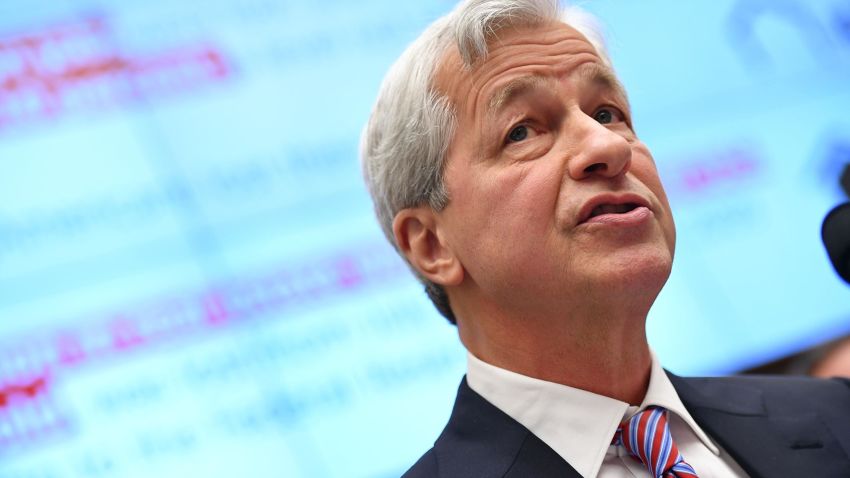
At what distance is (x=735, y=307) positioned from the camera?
9.56 feet

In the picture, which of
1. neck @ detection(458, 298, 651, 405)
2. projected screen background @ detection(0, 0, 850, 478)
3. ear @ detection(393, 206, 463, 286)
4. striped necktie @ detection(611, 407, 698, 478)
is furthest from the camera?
projected screen background @ detection(0, 0, 850, 478)

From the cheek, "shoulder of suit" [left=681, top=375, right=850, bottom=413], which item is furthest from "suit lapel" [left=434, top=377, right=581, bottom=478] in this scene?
"shoulder of suit" [left=681, top=375, right=850, bottom=413]

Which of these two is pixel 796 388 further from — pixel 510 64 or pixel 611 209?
pixel 510 64

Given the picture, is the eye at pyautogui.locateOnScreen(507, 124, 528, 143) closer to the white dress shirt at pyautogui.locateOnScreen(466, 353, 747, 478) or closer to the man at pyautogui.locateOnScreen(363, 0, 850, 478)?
the man at pyautogui.locateOnScreen(363, 0, 850, 478)

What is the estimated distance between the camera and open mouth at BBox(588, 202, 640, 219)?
1.50 m

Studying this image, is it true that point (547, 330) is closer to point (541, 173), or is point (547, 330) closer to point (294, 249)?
point (541, 173)

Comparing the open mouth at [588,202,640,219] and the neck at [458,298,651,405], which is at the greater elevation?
the open mouth at [588,202,640,219]

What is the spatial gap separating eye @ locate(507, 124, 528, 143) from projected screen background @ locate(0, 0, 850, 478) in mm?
1064

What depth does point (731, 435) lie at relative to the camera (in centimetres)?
158

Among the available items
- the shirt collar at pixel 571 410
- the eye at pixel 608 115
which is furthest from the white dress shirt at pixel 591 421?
the eye at pixel 608 115

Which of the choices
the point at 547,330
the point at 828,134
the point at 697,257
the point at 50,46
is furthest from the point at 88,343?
the point at 828,134

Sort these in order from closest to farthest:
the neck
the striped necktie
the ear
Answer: the striped necktie < the neck < the ear

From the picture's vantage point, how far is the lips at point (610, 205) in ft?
4.84

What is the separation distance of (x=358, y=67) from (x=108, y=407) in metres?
1.14
